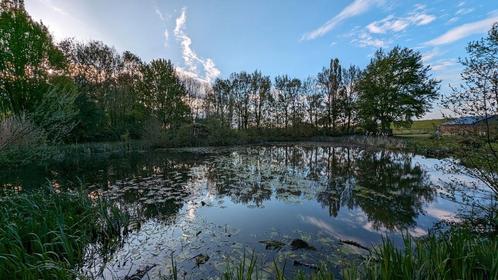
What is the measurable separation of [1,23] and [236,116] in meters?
29.4

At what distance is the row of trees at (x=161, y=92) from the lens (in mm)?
18438

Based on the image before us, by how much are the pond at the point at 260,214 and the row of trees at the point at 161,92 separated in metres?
3.37

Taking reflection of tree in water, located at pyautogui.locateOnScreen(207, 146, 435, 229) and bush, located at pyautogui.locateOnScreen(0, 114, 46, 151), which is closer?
bush, located at pyautogui.locateOnScreen(0, 114, 46, 151)

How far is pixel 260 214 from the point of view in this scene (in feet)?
22.6

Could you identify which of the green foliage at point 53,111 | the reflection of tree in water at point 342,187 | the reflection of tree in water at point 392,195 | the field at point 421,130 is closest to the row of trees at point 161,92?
the green foliage at point 53,111

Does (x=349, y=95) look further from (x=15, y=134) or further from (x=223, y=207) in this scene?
(x=15, y=134)

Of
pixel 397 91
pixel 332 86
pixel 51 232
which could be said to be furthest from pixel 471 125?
pixel 332 86

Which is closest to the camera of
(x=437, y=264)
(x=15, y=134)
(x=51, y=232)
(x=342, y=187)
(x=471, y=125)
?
(x=437, y=264)

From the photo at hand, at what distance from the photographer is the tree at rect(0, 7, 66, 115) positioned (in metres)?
18.1

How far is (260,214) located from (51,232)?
15.0 feet

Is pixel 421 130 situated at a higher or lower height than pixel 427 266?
higher

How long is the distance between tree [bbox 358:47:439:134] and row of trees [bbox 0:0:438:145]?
0.12 m

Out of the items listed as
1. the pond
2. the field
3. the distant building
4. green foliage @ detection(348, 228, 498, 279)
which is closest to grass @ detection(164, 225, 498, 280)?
green foliage @ detection(348, 228, 498, 279)

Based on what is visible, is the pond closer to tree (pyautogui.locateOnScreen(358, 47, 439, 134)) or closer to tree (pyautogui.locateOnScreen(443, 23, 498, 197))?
tree (pyautogui.locateOnScreen(443, 23, 498, 197))
